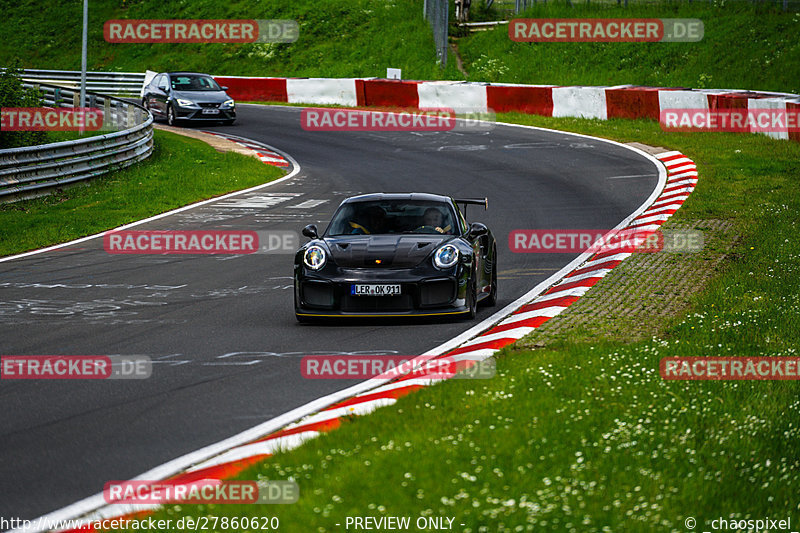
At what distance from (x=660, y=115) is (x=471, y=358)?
22000 millimetres

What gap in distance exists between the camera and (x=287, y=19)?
5466cm

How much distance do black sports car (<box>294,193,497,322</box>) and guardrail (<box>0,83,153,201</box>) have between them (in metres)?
10.9

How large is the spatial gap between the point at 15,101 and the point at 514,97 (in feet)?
48.1

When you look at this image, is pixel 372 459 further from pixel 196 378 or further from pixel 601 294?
pixel 601 294

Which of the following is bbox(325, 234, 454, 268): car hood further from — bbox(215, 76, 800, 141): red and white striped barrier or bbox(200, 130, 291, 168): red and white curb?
bbox(215, 76, 800, 141): red and white striped barrier

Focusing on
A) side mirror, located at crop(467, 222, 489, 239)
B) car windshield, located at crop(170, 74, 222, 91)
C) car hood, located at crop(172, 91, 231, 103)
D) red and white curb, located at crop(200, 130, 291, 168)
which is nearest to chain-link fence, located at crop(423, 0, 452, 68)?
car windshield, located at crop(170, 74, 222, 91)

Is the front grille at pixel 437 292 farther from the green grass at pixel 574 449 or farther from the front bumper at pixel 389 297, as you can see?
the green grass at pixel 574 449

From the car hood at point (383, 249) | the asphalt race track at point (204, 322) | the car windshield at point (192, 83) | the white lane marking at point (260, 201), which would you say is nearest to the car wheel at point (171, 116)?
the car windshield at point (192, 83)

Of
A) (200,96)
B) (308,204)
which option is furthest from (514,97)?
(308,204)

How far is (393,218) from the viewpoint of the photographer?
38.7 ft

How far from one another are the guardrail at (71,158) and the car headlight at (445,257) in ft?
38.4

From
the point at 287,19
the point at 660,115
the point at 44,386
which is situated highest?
the point at 287,19

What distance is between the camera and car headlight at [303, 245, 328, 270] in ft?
35.2

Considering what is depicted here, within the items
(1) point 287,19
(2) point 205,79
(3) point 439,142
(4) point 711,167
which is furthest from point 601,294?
(1) point 287,19
